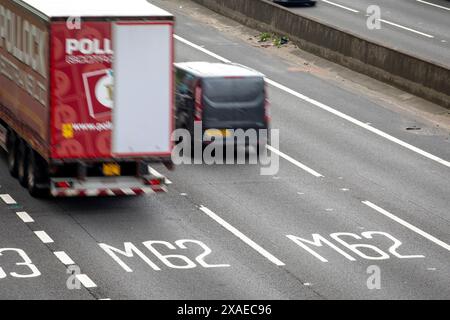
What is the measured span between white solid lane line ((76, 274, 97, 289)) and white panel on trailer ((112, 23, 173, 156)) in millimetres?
4170

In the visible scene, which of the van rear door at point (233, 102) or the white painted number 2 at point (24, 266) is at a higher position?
the van rear door at point (233, 102)

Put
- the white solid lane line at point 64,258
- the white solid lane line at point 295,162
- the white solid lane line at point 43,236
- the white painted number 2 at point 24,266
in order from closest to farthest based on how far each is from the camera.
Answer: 1. the white painted number 2 at point 24,266
2. the white solid lane line at point 64,258
3. the white solid lane line at point 43,236
4. the white solid lane line at point 295,162

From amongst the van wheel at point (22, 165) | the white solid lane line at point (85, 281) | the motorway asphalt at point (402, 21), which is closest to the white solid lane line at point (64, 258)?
the white solid lane line at point (85, 281)

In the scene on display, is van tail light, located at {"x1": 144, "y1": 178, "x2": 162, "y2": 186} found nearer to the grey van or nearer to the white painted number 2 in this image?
the white painted number 2

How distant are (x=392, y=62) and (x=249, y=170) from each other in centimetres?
1100

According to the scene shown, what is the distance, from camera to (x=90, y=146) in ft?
86.2

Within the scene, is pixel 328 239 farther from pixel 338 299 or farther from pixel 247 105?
pixel 247 105

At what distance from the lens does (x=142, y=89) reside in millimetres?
26266

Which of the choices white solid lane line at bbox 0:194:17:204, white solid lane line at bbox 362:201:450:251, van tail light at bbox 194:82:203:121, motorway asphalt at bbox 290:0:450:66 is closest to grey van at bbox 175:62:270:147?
van tail light at bbox 194:82:203:121

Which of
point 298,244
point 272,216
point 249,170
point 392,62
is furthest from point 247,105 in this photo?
point 392,62

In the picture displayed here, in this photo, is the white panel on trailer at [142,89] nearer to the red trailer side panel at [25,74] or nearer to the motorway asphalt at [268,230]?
the red trailer side panel at [25,74]

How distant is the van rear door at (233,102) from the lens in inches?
1236

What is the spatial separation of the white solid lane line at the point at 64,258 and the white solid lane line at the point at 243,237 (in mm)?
3501

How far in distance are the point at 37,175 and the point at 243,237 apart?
15.4 ft
